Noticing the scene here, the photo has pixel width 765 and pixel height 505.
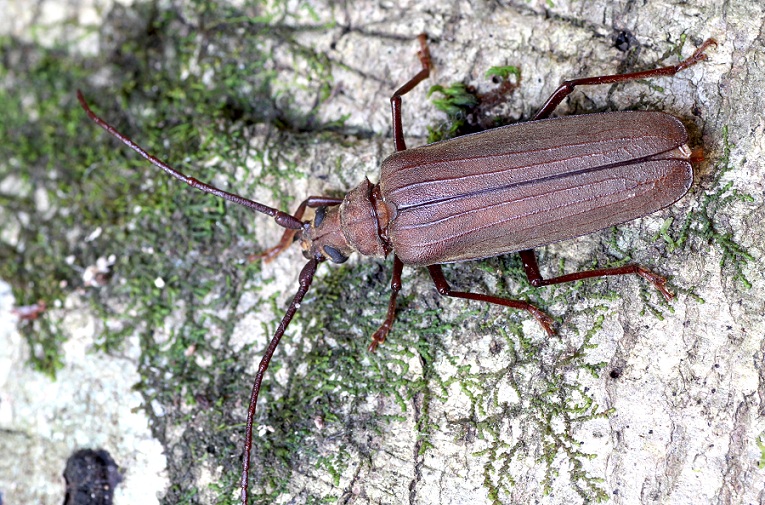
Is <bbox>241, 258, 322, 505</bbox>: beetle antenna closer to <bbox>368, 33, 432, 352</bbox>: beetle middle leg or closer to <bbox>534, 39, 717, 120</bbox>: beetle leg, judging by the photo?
<bbox>368, 33, 432, 352</bbox>: beetle middle leg

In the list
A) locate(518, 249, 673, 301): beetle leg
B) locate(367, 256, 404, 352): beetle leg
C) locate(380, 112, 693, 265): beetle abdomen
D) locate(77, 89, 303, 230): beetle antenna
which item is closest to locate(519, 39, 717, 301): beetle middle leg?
locate(518, 249, 673, 301): beetle leg

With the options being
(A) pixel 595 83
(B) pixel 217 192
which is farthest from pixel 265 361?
(A) pixel 595 83

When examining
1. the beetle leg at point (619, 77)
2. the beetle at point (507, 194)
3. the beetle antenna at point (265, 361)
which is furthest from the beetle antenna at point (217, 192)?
the beetle leg at point (619, 77)

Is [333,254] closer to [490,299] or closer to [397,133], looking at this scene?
[397,133]

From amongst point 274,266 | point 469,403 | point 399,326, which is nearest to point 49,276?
point 274,266

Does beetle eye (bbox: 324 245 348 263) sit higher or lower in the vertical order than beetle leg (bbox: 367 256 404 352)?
higher
